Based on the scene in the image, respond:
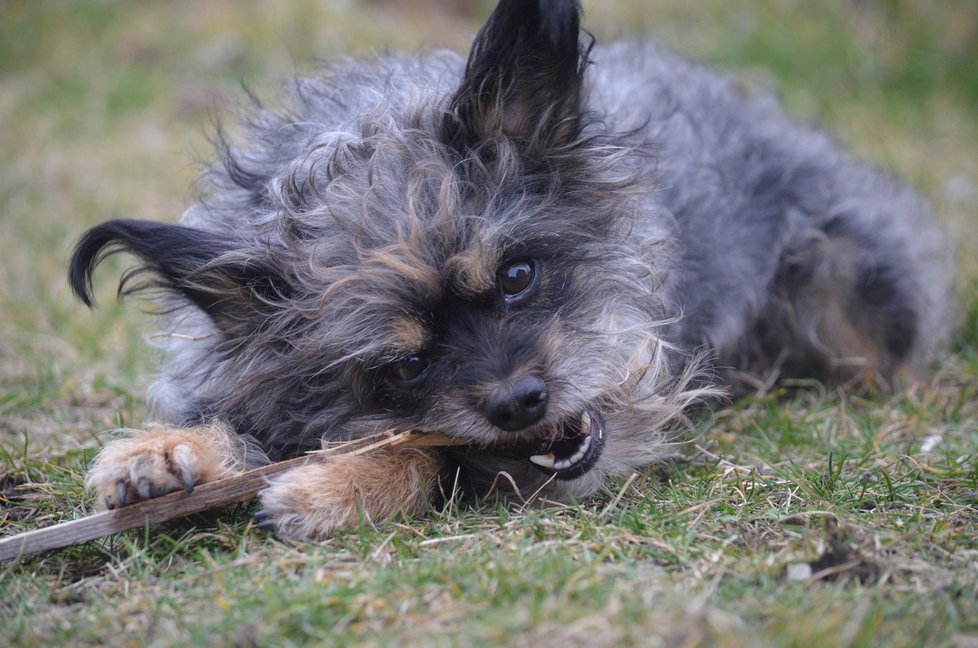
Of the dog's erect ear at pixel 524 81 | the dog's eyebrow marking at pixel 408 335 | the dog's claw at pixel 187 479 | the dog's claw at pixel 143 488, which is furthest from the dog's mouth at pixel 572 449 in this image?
the dog's claw at pixel 143 488

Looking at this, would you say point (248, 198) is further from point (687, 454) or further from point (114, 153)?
point (114, 153)

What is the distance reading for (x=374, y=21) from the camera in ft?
41.1

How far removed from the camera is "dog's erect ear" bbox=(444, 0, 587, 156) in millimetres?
3574

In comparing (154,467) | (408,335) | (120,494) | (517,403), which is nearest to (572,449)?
(517,403)

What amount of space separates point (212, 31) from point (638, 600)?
11.5m

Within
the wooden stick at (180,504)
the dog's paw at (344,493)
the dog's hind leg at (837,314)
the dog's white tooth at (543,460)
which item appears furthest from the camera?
the dog's hind leg at (837,314)

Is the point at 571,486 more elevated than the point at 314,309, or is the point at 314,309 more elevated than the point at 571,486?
the point at 314,309

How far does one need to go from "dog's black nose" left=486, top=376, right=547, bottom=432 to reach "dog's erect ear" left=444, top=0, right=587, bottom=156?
1.05 meters

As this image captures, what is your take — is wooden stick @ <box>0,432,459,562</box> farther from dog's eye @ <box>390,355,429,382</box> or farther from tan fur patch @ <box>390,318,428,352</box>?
tan fur patch @ <box>390,318,428,352</box>

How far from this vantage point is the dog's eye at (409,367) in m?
3.60

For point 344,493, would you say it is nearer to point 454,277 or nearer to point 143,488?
point 143,488

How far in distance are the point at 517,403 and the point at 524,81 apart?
1313mm

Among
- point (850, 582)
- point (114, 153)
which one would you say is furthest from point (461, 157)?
point (114, 153)

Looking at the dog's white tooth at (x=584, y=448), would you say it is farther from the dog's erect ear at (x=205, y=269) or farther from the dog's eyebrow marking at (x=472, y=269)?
the dog's erect ear at (x=205, y=269)
